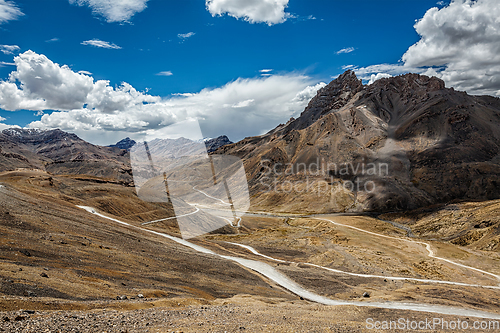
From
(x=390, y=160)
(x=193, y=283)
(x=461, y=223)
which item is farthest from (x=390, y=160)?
(x=193, y=283)

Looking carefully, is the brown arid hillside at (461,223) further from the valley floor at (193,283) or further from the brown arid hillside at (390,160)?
the brown arid hillside at (390,160)

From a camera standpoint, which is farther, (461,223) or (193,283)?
(461,223)

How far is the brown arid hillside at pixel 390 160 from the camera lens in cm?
12006

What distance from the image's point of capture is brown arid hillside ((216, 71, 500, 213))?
120 meters

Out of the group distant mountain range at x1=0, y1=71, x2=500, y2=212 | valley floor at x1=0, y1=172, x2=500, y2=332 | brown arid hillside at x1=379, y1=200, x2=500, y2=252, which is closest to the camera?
valley floor at x1=0, y1=172, x2=500, y2=332

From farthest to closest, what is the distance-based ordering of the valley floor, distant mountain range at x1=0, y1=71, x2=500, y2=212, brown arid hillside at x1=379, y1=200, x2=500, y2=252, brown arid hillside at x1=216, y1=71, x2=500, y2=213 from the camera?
brown arid hillside at x1=216, y1=71, x2=500, y2=213
distant mountain range at x1=0, y1=71, x2=500, y2=212
brown arid hillside at x1=379, y1=200, x2=500, y2=252
the valley floor

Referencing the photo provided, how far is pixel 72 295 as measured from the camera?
1581cm

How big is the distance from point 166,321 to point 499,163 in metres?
166

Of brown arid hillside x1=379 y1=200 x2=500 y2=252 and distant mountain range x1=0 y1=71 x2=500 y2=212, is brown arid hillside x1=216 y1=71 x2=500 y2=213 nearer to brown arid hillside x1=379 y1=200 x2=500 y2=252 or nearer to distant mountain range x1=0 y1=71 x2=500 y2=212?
distant mountain range x1=0 y1=71 x2=500 y2=212

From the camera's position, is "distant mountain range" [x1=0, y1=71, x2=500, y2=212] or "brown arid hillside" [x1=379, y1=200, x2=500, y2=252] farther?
"distant mountain range" [x1=0, y1=71, x2=500, y2=212]

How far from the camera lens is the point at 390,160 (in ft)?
481

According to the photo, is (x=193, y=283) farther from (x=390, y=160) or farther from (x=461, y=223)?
(x=390, y=160)

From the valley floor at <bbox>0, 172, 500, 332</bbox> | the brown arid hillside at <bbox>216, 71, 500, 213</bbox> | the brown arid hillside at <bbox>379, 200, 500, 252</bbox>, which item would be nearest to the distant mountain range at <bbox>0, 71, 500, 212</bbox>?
the brown arid hillside at <bbox>216, 71, 500, 213</bbox>

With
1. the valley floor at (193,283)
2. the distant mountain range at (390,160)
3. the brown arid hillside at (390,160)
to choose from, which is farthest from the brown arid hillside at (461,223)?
the brown arid hillside at (390,160)
